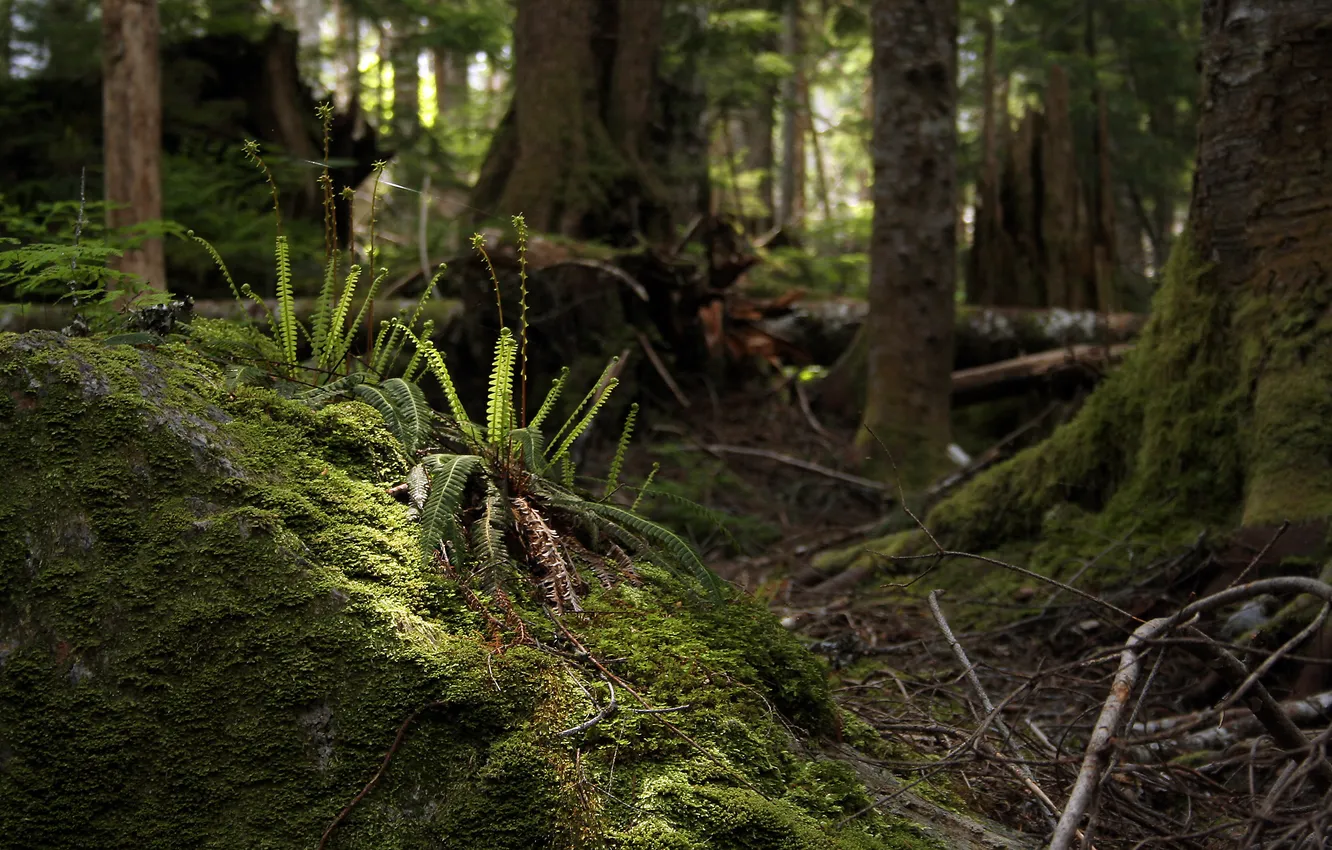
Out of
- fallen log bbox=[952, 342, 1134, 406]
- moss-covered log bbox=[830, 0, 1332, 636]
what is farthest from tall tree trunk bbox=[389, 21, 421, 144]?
moss-covered log bbox=[830, 0, 1332, 636]

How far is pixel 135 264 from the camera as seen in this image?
755 centimetres

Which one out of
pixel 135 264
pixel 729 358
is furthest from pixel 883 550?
pixel 135 264

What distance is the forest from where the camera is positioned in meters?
1.90

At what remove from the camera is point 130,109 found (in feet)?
26.4

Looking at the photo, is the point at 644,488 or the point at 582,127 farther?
the point at 582,127

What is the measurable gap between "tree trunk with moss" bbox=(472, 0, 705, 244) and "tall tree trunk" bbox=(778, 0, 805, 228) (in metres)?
6.78

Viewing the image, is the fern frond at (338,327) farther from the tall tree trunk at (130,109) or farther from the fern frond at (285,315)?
the tall tree trunk at (130,109)

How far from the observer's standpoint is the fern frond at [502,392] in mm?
2559

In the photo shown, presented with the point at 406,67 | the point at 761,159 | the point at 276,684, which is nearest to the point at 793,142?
the point at 761,159

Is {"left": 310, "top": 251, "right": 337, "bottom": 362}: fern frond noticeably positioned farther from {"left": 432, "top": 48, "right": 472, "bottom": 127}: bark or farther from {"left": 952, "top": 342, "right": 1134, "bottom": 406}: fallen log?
{"left": 432, "top": 48, "right": 472, "bottom": 127}: bark

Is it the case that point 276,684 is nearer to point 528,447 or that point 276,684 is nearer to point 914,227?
point 528,447

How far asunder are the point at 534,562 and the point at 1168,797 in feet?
6.39

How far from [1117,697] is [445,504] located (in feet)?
4.74

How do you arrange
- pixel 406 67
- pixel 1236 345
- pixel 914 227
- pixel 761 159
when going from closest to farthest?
pixel 1236 345 < pixel 914 227 < pixel 406 67 < pixel 761 159
